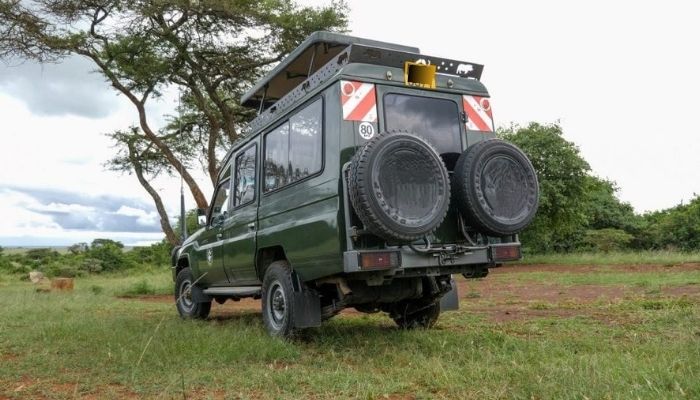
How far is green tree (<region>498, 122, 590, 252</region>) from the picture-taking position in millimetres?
21609

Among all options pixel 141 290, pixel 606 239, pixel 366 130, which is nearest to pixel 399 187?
pixel 366 130

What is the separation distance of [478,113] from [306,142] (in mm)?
1738

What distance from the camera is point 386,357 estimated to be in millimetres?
5141

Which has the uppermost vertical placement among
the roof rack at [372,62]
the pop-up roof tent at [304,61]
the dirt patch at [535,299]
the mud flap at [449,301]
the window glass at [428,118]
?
the pop-up roof tent at [304,61]

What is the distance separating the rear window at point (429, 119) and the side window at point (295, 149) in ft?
2.23

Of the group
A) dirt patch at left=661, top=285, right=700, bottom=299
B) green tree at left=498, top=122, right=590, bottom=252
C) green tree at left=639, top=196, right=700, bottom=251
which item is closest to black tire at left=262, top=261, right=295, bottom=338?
dirt patch at left=661, top=285, right=700, bottom=299

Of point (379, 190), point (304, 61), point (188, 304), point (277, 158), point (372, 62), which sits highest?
point (304, 61)

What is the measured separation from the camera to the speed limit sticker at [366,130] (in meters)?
5.35

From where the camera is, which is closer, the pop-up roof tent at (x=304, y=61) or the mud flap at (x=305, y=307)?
the mud flap at (x=305, y=307)

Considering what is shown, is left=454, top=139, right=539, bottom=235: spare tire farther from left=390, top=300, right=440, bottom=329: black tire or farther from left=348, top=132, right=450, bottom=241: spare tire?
left=390, top=300, right=440, bottom=329: black tire

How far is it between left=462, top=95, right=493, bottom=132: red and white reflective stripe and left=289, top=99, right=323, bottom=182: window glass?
4.83 feet

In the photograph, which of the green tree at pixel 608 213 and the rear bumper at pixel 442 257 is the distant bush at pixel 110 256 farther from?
the rear bumper at pixel 442 257

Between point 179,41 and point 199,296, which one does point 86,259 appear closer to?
point 179,41

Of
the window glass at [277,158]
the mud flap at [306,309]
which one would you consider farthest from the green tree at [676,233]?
the mud flap at [306,309]
